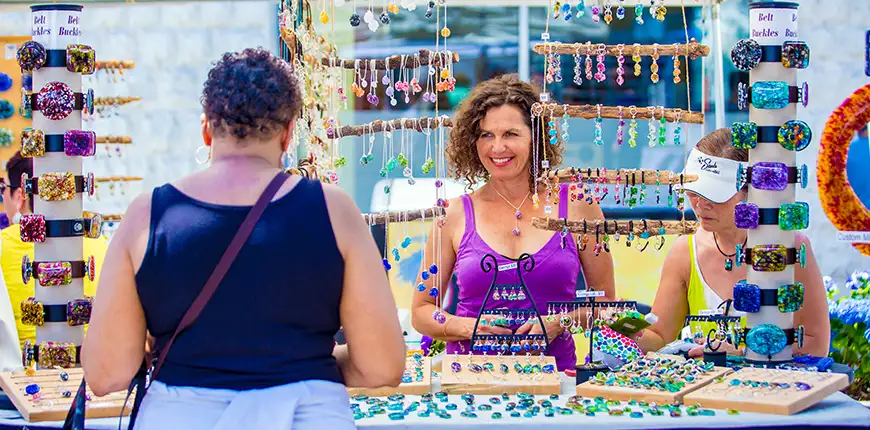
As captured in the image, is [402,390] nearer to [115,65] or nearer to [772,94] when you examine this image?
[772,94]

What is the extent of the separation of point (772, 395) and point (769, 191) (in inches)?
23.8

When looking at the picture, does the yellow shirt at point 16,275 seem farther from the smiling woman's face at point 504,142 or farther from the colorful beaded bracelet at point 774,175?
the colorful beaded bracelet at point 774,175

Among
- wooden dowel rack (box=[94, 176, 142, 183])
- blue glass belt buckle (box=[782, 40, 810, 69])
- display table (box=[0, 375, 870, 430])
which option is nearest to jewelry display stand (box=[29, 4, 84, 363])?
display table (box=[0, 375, 870, 430])

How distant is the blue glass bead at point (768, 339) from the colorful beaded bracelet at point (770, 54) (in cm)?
70

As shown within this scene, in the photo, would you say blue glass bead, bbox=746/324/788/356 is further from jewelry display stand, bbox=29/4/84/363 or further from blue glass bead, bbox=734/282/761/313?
jewelry display stand, bbox=29/4/84/363

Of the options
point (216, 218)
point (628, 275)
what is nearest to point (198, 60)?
point (628, 275)

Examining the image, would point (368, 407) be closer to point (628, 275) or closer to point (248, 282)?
point (248, 282)

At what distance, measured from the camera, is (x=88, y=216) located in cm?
269

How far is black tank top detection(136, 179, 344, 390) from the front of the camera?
152cm

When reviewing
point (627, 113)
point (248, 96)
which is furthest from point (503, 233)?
point (248, 96)

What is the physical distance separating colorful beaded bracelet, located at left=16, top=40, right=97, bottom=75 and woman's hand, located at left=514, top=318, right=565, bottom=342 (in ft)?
4.58

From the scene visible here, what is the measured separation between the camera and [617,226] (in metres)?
2.71

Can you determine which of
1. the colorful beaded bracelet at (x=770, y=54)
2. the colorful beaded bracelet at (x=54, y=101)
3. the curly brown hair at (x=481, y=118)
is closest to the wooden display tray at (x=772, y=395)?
the colorful beaded bracelet at (x=770, y=54)

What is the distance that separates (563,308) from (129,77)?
3.28 m
